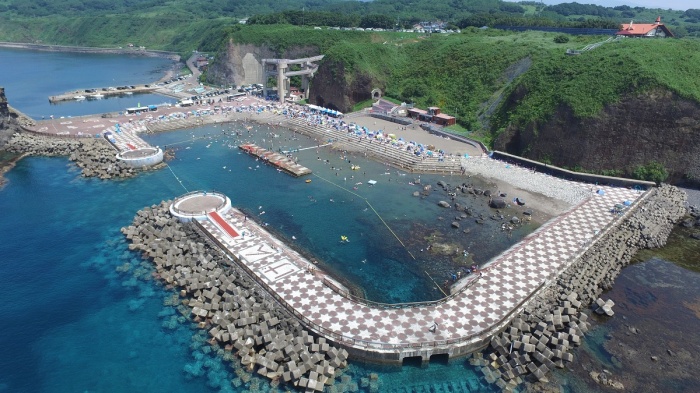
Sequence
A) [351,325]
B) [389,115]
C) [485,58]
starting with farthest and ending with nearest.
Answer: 1. [485,58]
2. [389,115]
3. [351,325]

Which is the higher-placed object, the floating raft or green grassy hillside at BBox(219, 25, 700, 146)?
green grassy hillside at BBox(219, 25, 700, 146)

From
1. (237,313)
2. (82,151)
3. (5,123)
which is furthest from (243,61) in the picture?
(237,313)

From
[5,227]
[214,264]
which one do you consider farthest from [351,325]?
[5,227]

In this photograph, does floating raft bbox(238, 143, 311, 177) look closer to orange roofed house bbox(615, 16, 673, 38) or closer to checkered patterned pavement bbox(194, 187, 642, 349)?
checkered patterned pavement bbox(194, 187, 642, 349)

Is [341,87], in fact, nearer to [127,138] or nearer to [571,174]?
[127,138]

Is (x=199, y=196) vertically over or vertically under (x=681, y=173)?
under

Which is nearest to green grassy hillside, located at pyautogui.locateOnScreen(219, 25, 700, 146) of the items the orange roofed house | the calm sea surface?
the orange roofed house

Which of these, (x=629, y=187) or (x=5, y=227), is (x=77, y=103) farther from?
(x=629, y=187)
